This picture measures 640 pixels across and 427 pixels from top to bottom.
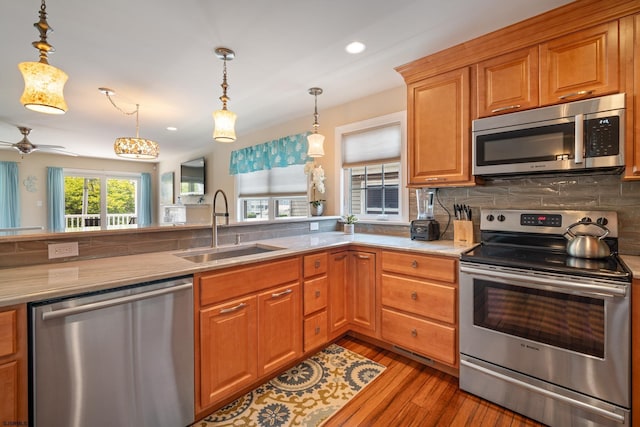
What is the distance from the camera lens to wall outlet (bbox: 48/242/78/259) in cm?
159

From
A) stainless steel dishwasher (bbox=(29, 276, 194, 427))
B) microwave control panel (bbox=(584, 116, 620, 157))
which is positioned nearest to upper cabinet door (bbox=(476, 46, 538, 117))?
microwave control panel (bbox=(584, 116, 620, 157))

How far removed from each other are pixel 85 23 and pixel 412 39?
2185 mm

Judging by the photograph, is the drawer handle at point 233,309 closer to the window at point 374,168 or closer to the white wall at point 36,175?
the window at point 374,168

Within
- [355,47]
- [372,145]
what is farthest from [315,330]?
A: [355,47]

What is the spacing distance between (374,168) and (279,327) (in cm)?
196

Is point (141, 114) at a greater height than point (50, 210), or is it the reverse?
point (141, 114)

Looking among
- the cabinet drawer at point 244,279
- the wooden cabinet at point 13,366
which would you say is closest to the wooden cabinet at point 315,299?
the cabinet drawer at point 244,279

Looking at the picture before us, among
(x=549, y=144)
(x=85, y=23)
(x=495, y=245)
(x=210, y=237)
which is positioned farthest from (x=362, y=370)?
(x=85, y=23)

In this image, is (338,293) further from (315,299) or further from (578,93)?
(578,93)

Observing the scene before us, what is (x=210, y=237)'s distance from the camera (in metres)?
2.21

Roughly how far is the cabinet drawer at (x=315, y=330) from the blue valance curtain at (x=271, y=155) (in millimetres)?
2096

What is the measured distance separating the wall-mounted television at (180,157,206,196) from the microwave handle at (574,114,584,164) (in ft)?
18.6

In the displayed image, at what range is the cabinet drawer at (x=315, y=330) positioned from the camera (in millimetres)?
2115

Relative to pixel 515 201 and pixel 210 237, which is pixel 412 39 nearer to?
pixel 515 201
